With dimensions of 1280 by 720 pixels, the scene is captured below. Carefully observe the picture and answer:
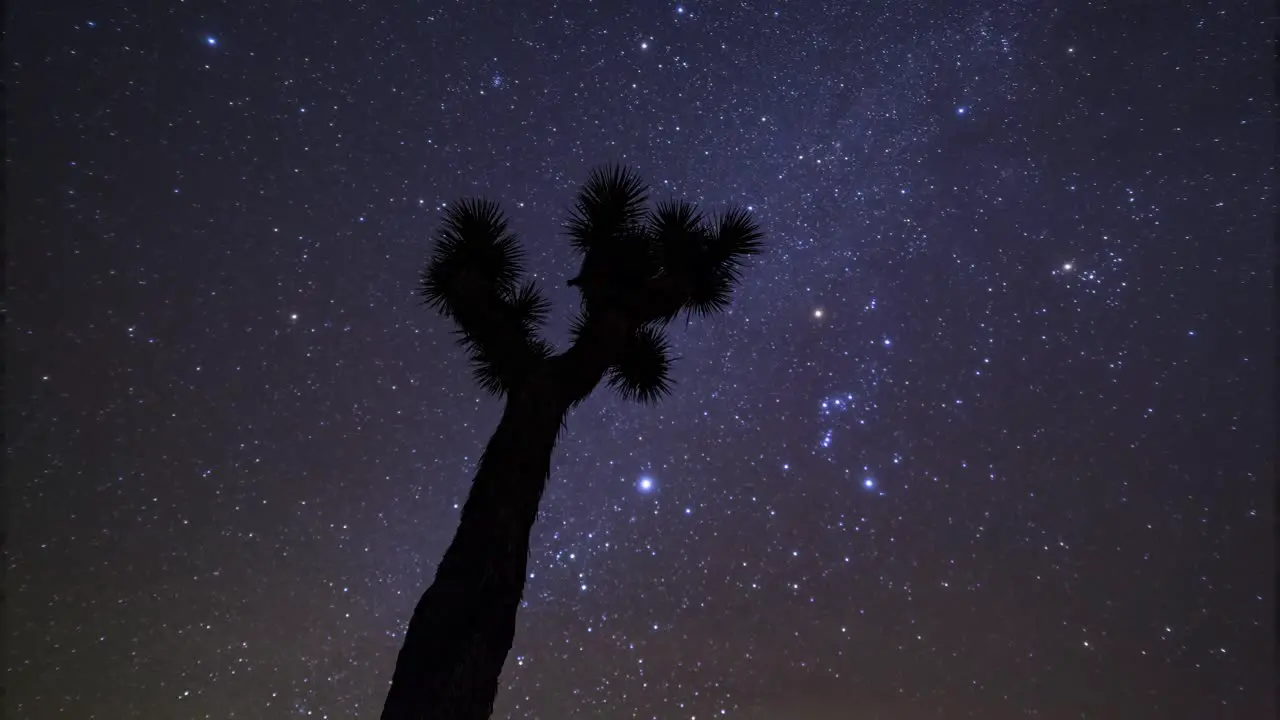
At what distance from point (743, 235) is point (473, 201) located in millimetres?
2829

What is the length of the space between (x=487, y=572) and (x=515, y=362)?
1.89m

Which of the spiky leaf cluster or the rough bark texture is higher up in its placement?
the spiky leaf cluster

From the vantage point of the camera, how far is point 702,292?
6.82 m

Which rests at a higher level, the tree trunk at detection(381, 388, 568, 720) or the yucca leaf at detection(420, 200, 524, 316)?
the yucca leaf at detection(420, 200, 524, 316)

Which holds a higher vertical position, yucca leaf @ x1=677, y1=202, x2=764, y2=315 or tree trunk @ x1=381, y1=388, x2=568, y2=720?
yucca leaf @ x1=677, y1=202, x2=764, y2=315

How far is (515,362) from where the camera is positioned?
581 centimetres

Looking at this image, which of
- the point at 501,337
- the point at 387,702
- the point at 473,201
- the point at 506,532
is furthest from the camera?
the point at 473,201

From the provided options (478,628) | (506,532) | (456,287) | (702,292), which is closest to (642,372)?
(702,292)

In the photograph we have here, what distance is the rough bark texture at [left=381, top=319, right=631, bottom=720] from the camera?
411 centimetres

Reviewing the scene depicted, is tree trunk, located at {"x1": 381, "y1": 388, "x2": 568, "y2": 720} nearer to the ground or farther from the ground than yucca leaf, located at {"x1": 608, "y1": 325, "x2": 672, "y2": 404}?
nearer to the ground

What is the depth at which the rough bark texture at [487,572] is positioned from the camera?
4.11 meters

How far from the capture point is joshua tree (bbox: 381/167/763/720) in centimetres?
423

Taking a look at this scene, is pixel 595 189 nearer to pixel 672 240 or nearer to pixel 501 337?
pixel 672 240

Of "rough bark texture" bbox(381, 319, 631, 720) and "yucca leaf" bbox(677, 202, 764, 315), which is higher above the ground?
"yucca leaf" bbox(677, 202, 764, 315)
